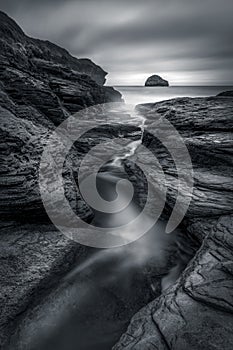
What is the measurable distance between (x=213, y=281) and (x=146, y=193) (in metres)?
3.96

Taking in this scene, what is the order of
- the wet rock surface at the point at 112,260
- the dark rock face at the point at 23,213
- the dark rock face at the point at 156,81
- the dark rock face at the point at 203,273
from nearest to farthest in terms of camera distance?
1. the dark rock face at the point at 203,273
2. the wet rock surface at the point at 112,260
3. the dark rock face at the point at 23,213
4. the dark rock face at the point at 156,81

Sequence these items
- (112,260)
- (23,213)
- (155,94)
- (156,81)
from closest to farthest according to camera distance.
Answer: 1. (112,260)
2. (23,213)
3. (155,94)
4. (156,81)

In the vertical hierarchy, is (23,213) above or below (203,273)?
above

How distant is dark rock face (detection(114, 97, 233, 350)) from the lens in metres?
3.39

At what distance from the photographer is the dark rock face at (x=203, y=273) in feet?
11.1

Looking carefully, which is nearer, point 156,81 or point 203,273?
point 203,273

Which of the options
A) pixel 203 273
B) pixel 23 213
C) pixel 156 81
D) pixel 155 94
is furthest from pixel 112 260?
pixel 156 81

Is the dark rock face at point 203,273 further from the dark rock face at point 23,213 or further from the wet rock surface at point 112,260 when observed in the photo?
the dark rock face at point 23,213

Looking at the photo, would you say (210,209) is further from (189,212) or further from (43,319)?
(43,319)

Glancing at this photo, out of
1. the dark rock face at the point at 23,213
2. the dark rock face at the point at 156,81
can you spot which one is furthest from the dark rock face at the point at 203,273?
the dark rock face at the point at 156,81

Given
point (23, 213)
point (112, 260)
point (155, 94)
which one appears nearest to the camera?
point (112, 260)

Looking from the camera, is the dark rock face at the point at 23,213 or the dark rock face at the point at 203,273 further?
the dark rock face at the point at 23,213

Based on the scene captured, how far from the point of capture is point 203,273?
4227 millimetres

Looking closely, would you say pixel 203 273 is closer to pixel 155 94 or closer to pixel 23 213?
pixel 23 213
